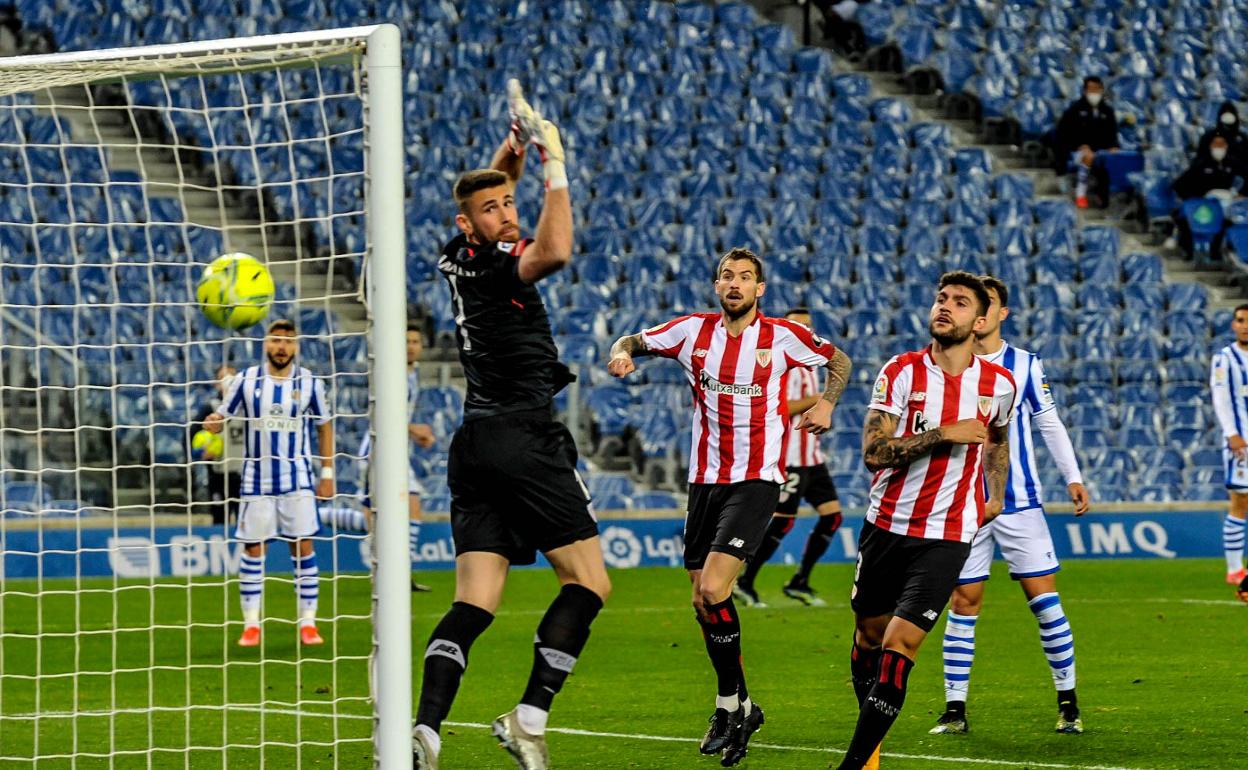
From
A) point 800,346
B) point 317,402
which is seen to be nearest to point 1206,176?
point 317,402

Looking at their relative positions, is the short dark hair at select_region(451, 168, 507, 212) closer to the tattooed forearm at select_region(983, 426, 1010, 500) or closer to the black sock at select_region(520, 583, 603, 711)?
the black sock at select_region(520, 583, 603, 711)

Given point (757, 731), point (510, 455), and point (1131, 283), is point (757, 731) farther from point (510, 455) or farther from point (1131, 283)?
point (1131, 283)

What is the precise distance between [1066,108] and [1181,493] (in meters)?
6.50

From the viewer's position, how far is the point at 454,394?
18125 mm

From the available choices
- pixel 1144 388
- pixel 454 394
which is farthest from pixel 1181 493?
pixel 454 394

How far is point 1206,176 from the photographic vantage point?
70.1ft

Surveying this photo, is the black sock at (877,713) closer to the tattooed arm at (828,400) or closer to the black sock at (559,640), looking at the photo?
the black sock at (559,640)

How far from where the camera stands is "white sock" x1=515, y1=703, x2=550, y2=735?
5.71m

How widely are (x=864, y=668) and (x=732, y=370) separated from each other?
170 cm

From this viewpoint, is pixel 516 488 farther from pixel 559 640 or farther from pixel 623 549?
pixel 623 549

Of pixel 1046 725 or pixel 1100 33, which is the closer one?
pixel 1046 725

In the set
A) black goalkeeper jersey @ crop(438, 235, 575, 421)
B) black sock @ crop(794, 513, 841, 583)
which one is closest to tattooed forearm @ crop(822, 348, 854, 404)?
black goalkeeper jersey @ crop(438, 235, 575, 421)

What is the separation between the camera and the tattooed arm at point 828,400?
700cm

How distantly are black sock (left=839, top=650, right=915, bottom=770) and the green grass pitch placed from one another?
849 millimetres
